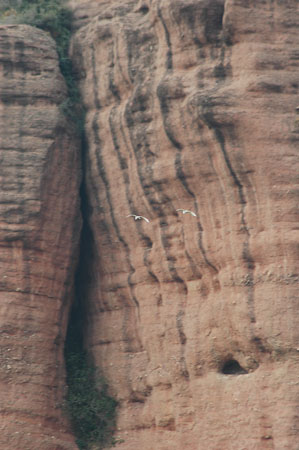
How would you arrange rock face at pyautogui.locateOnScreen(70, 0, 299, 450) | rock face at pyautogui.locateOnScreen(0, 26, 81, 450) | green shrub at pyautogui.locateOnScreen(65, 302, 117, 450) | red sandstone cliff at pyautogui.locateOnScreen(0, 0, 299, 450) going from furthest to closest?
green shrub at pyautogui.locateOnScreen(65, 302, 117, 450)
rock face at pyautogui.locateOnScreen(0, 26, 81, 450)
red sandstone cliff at pyautogui.locateOnScreen(0, 0, 299, 450)
rock face at pyautogui.locateOnScreen(70, 0, 299, 450)

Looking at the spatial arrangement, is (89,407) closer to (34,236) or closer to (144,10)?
(34,236)

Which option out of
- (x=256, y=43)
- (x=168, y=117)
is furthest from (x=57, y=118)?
(x=256, y=43)

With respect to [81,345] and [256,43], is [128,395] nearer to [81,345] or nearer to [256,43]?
[81,345]

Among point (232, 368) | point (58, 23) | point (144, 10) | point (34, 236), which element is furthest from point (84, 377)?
point (58, 23)

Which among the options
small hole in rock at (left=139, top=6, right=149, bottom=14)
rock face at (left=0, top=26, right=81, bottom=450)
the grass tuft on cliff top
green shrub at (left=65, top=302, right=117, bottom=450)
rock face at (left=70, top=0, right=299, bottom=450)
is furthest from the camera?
the grass tuft on cliff top

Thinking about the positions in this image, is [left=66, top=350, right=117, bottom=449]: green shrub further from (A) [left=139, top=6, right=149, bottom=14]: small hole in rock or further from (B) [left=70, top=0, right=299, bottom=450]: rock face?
(A) [left=139, top=6, right=149, bottom=14]: small hole in rock

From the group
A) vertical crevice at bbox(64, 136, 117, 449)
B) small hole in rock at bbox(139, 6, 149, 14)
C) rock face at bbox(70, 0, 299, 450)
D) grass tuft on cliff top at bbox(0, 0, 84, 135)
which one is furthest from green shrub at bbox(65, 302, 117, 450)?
small hole in rock at bbox(139, 6, 149, 14)
